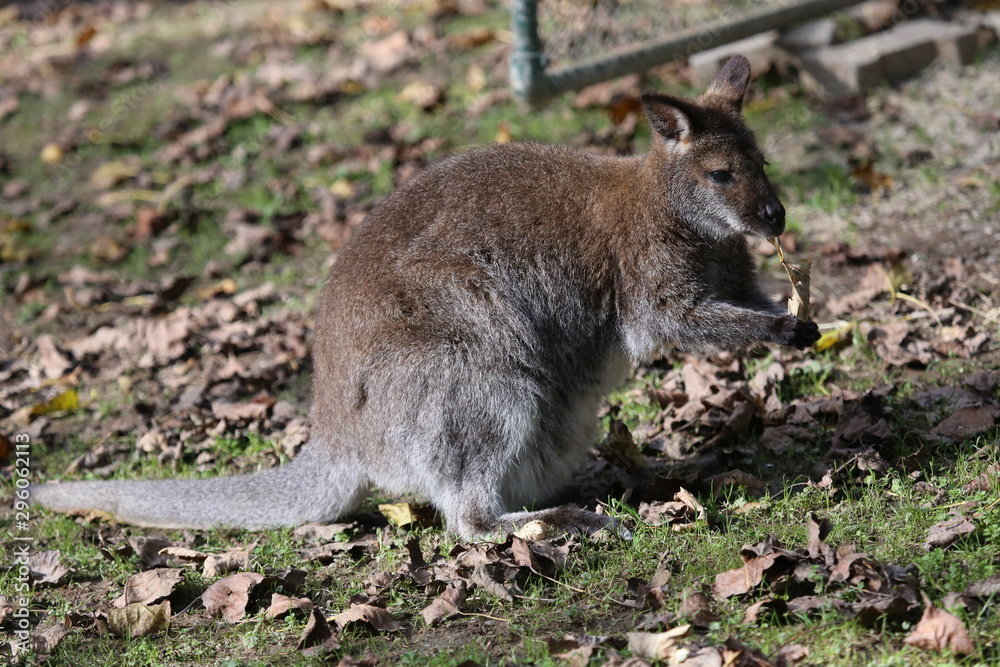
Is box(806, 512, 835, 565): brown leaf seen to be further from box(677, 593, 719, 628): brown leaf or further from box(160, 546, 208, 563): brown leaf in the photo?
box(160, 546, 208, 563): brown leaf

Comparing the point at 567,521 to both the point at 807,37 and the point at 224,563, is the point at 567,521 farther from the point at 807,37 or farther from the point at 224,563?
the point at 807,37

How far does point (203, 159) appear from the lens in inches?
303

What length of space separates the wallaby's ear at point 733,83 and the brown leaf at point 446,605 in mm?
2046

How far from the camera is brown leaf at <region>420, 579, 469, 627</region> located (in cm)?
342

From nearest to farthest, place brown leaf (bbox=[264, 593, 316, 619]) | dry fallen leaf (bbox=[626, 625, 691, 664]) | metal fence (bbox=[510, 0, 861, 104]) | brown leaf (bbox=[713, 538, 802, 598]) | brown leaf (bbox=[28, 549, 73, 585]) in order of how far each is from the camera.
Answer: dry fallen leaf (bbox=[626, 625, 691, 664]) < brown leaf (bbox=[713, 538, 802, 598]) < brown leaf (bbox=[264, 593, 316, 619]) < brown leaf (bbox=[28, 549, 73, 585]) < metal fence (bbox=[510, 0, 861, 104])

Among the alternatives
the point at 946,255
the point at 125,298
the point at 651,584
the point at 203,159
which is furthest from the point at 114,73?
the point at 651,584

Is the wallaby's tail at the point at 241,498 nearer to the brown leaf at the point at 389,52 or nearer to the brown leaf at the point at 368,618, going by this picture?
the brown leaf at the point at 368,618

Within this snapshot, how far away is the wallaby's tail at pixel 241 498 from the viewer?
13.5 feet

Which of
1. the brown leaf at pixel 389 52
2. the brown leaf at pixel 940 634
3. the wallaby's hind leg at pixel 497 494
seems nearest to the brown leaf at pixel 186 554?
the wallaby's hind leg at pixel 497 494

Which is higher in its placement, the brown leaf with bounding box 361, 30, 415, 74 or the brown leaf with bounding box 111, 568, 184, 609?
the brown leaf with bounding box 361, 30, 415, 74

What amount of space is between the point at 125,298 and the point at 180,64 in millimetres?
3494

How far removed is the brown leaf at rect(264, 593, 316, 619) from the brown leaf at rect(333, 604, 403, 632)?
0.18 m

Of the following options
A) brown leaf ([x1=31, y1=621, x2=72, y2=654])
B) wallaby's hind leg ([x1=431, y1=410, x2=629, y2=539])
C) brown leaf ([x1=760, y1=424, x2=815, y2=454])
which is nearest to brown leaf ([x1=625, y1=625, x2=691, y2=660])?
wallaby's hind leg ([x1=431, y1=410, x2=629, y2=539])

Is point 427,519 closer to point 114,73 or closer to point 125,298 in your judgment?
point 125,298
